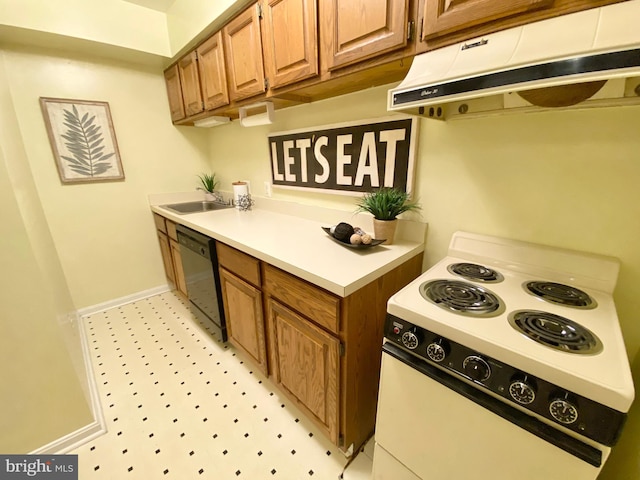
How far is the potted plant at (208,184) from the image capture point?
2.69 meters

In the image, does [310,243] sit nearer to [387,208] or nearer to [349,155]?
[387,208]

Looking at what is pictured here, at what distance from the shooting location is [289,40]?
120 centimetres

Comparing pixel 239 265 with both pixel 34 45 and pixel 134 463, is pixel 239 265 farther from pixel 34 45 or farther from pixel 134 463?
pixel 34 45

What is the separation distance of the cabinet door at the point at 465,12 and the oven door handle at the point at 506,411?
987mm

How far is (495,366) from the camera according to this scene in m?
0.61

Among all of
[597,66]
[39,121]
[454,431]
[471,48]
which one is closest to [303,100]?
[471,48]

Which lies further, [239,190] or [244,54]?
[239,190]

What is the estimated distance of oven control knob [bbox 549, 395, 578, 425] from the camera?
1.71 ft

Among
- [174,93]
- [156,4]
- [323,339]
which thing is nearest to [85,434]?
[323,339]

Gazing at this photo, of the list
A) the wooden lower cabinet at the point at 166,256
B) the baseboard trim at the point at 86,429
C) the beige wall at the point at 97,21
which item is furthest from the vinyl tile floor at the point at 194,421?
the beige wall at the point at 97,21

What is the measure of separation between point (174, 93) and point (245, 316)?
209 centimetres

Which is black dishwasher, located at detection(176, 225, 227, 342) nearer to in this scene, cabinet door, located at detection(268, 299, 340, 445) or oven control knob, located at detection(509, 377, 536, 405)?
cabinet door, located at detection(268, 299, 340, 445)

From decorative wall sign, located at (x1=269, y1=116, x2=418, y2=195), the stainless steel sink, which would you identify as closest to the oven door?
decorative wall sign, located at (x1=269, y1=116, x2=418, y2=195)

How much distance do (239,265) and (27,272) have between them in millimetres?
856
